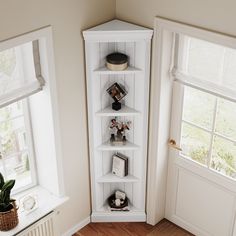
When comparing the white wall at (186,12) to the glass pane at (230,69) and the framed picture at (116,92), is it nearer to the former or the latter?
the glass pane at (230,69)

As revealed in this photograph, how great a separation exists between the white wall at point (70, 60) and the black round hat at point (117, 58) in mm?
245

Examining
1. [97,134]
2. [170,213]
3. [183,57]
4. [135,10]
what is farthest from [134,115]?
[170,213]

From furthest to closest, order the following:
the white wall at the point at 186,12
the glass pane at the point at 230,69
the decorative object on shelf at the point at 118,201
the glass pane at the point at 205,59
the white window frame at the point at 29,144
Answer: the decorative object on shelf at the point at 118,201 → the white window frame at the point at 29,144 → the glass pane at the point at 205,59 → the glass pane at the point at 230,69 → the white wall at the point at 186,12

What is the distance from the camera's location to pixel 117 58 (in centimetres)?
380

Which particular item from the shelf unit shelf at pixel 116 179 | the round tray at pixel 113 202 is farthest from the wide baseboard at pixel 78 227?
the shelf unit shelf at pixel 116 179

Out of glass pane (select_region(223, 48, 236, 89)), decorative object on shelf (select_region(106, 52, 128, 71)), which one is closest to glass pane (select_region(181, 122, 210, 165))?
glass pane (select_region(223, 48, 236, 89))

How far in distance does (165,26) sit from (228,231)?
198cm

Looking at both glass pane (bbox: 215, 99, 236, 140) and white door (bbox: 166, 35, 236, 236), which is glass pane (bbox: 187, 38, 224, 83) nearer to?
white door (bbox: 166, 35, 236, 236)

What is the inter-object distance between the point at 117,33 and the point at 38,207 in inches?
65.4

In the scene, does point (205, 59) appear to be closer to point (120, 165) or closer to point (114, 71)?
point (114, 71)

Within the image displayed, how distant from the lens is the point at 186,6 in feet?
10.9

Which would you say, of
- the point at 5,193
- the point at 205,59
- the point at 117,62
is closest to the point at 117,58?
the point at 117,62

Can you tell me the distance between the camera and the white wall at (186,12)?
122 inches

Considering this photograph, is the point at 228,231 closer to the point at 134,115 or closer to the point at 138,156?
the point at 138,156
